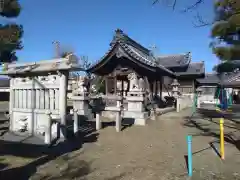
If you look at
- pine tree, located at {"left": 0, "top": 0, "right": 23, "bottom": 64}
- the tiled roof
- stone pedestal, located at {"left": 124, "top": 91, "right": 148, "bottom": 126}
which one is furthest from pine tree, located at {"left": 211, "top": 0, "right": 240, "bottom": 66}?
the tiled roof

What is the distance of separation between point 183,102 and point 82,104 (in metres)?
11.0

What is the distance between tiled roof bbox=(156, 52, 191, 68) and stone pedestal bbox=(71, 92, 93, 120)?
17.1m

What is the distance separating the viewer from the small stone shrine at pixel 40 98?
22.9 ft

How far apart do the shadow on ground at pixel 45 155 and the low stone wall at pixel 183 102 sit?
1117cm

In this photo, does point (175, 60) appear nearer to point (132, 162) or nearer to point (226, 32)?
point (226, 32)

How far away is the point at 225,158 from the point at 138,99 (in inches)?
253

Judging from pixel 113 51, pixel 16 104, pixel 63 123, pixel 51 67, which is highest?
pixel 113 51

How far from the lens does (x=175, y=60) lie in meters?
29.3

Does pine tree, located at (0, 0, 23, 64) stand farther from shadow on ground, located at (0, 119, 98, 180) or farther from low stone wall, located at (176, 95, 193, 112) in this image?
low stone wall, located at (176, 95, 193, 112)

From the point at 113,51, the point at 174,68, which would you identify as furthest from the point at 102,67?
the point at 174,68

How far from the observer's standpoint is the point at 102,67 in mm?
16766

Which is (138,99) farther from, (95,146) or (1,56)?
(1,56)

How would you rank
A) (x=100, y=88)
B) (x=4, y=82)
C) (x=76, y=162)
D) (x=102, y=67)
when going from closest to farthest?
1. (x=76, y=162)
2. (x=102, y=67)
3. (x=100, y=88)
4. (x=4, y=82)

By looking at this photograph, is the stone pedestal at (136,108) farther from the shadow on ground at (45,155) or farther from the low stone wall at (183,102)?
the low stone wall at (183,102)
